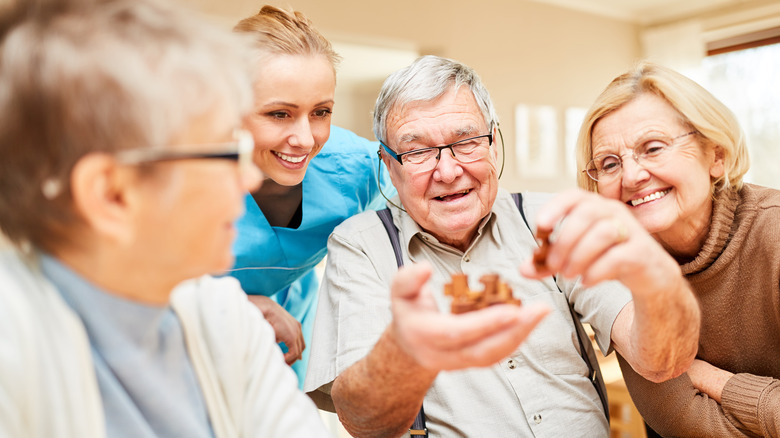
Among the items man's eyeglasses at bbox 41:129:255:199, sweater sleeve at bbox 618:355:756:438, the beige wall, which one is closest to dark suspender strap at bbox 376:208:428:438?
sweater sleeve at bbox 618:355:756:438

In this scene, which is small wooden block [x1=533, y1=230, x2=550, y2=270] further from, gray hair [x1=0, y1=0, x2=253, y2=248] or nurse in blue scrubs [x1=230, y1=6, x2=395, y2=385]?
nurse in blue scrubs [x1=230, y1=6, x2=395, y2=385]

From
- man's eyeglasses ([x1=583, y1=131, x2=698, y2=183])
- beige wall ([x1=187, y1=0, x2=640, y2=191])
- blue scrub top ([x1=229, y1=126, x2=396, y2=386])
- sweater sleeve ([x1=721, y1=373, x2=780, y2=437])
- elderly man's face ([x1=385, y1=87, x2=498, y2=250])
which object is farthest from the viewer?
beige wall ([x1=187, y1=0, x2=640, y2=191])

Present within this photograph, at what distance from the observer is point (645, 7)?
659 centimetres

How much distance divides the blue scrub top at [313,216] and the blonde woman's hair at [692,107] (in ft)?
2.61

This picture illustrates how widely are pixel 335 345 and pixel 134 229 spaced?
2.91 feet

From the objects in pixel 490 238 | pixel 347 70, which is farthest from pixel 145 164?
pixel 347 70

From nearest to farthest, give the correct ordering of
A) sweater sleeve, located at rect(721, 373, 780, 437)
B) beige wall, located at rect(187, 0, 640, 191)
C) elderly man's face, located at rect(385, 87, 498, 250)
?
sweater sleeve, located at rect(721, 373, 780, 437), elderly man's face, located at rect(385, 87, 498, 250), beige wall, located at rect(187, 0, 640, 191)

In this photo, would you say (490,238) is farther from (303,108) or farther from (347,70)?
(347,70)

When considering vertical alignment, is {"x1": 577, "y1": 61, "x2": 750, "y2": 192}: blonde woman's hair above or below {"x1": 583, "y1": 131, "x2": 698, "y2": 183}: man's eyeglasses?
above

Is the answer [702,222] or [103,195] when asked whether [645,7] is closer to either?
[702,222]

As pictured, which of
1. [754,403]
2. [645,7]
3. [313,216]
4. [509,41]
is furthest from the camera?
[645,7]

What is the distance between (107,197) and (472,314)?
1.69ft

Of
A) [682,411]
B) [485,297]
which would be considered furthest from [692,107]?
[485,297]

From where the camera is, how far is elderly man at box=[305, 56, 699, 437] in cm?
94
